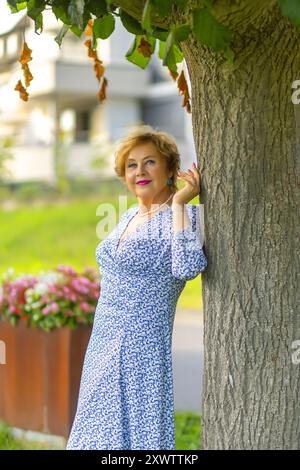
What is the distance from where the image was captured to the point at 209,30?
3127 mm

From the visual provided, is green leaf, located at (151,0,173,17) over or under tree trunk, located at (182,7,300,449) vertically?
over

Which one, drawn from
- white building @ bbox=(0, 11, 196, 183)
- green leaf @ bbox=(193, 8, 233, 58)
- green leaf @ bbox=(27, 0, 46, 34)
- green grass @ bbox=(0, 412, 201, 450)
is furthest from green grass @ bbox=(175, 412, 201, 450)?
white building @ bbox=(0, 11, 196, 183)

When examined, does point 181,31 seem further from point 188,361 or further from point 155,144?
point 188,361

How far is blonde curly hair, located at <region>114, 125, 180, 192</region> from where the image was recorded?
4301mm

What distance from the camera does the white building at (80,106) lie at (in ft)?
92.6

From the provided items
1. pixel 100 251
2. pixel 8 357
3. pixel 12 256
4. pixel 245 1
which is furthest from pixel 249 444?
pixel 12 256

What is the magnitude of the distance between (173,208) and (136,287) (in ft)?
1.32

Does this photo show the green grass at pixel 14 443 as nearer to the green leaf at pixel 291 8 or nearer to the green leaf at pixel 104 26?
the green leaf at pixel 104 26

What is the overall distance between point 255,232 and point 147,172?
74 cm

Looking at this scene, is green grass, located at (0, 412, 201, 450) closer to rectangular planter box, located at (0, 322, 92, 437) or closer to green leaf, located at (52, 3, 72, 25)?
rectangular planter box, located at (0, 322, 92, 437)

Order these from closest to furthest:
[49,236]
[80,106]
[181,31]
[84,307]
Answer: [181,31] → [84,307] → [49,236] → [80,106]

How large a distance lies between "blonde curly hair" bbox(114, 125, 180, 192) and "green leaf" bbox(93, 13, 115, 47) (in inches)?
22.0

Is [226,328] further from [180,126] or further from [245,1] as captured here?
[180,126]

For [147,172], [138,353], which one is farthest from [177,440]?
[147,172]
